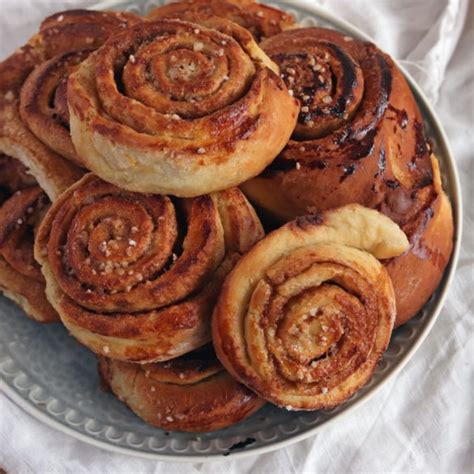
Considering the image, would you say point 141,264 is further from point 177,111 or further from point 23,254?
point 23,254

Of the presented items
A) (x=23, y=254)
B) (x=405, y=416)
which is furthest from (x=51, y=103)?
(x=405, y=416)

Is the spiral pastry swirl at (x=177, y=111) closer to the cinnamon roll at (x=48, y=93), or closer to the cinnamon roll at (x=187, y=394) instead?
the cinnamon roll at (x=48, y=93)

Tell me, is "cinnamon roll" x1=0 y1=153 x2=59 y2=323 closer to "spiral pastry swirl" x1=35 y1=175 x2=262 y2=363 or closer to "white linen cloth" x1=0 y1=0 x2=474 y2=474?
"spiral pastry swirl" x1=35 y1=175 x2=262 y2=363

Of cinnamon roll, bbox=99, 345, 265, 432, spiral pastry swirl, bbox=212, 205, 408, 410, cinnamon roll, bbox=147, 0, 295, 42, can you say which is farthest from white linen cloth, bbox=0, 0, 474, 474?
cinnamon roll, bbox=147, 0, 295, 42

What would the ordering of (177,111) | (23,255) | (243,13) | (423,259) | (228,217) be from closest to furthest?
(177,111), (228,217), (423,259), (23,255), (243,13)

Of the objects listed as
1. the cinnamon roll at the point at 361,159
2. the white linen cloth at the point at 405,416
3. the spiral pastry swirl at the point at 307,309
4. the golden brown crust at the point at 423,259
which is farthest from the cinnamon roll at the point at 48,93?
the golden brown crust at the point at 423,259

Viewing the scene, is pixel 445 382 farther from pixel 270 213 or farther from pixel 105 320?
pixel 105 320
